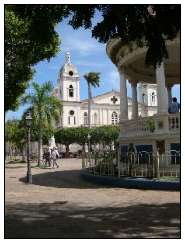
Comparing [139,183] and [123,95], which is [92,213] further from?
[123,95]

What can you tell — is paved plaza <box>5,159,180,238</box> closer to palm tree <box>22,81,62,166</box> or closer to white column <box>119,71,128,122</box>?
white column <box>119,71,128,122</box>

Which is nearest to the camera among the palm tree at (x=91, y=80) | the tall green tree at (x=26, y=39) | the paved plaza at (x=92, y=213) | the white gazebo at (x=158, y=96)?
the tall green tree at (x=26, y=39)

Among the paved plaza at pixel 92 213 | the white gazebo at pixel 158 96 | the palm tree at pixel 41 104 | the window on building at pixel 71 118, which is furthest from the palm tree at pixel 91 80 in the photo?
the paved plaza at pixel 92 213

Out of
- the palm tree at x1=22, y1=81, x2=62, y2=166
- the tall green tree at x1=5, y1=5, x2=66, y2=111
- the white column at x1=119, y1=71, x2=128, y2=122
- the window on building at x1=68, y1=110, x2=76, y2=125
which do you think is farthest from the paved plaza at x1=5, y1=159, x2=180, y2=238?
the window on building at x1=68, y1=110, x2=76, y2=125

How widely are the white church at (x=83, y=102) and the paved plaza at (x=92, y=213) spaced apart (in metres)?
70.4

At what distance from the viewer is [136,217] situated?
361 inches

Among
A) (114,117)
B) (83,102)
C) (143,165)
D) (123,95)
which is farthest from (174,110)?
(114,117)

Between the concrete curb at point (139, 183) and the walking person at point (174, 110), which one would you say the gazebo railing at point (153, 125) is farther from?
the concrete curb at point (139, 183)

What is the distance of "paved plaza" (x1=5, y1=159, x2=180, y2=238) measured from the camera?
25.2ft

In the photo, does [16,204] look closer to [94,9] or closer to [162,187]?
[162,187]

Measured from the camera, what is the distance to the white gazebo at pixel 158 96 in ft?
56.9

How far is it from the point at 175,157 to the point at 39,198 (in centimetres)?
505

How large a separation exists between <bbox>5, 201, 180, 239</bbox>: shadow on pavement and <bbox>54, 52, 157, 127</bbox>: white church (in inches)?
2879

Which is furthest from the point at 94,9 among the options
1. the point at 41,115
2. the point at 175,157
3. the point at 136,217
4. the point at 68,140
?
the point at 68,140
